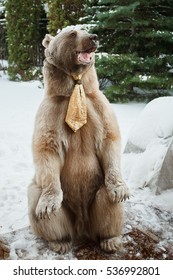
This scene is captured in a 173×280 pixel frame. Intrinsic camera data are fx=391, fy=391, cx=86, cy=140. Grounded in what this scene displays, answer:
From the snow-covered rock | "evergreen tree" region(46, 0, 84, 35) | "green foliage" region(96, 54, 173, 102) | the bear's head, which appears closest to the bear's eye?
the bear's head

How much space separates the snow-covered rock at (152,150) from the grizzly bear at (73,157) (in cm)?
69

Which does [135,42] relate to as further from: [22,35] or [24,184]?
[24,184]

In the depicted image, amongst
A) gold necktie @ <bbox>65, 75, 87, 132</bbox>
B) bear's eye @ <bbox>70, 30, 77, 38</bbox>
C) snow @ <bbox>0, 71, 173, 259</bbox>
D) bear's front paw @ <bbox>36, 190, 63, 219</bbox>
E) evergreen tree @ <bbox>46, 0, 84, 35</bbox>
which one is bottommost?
snow @ <bbox>0, 71, 173, 259</bbox>

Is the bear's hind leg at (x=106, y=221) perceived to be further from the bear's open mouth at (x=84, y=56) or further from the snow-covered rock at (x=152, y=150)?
the snow-covered rock at (x=152, y=150)

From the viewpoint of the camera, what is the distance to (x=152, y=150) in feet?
8.11

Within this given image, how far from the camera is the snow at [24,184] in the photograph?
1.84m

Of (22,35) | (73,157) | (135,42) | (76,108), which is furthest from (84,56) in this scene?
(22,35)

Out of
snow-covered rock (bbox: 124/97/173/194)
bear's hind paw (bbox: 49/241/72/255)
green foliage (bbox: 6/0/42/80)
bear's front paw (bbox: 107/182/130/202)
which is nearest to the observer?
bear's front paw (bbox: 107/182/130/202)

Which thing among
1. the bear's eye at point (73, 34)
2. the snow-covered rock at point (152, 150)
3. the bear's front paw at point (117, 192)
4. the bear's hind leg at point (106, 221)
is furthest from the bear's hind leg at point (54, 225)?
the snow-covered rock at point (152, 150)

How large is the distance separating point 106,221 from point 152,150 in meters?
0.98

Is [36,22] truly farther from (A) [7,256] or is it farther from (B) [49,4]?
(A) [7,256]

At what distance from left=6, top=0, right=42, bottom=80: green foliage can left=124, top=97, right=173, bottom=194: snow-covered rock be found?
249 cm

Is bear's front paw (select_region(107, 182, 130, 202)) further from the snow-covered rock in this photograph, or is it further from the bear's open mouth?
the snow-covered rock

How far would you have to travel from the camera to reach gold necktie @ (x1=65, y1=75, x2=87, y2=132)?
1.48 m
